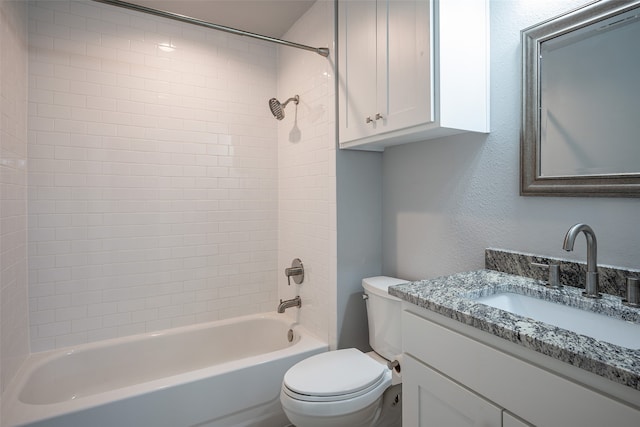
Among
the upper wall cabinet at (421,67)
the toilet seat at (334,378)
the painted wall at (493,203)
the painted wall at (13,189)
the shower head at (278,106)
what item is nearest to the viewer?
the painted wall at (493,203)

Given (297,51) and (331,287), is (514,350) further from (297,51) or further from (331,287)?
(297,51)

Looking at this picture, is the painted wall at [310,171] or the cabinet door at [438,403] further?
the painted wall at [310,171]

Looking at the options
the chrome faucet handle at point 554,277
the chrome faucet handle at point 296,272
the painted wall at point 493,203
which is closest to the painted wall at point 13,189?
the chrome faucet handle at point 296,272

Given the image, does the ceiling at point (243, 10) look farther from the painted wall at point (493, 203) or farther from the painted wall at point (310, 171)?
the painted wall at point (493, 203)

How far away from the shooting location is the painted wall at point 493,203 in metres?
1.19

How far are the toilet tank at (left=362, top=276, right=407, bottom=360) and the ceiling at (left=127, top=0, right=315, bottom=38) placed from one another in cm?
172

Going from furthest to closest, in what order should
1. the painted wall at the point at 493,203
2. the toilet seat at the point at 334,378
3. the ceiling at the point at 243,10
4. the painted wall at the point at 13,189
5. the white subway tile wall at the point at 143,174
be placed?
the ceiling at the point at 243,10, the white subway tile wall at the point at 143,174, the painted wall at the point at 13,189, the toilet seat at the point at 334,378, the painted wall at the point at 493,203

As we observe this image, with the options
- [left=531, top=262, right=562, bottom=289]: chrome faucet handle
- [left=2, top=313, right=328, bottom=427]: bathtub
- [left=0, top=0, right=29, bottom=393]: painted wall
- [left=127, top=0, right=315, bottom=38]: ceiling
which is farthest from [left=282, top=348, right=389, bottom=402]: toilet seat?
[left=127, top=0, right=315, bottom=38]: ceiling

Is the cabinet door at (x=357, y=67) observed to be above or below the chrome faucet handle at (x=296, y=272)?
above

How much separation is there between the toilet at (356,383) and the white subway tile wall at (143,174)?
1.05 meters

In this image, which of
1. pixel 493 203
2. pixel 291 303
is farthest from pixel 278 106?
pixel 493 203

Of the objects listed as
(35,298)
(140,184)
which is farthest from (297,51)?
(35,298)

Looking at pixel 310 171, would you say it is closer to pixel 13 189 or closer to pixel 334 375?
pixel 334 375

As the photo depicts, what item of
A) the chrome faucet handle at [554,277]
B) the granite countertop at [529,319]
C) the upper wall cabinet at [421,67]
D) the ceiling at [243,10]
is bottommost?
the granite countertop at [529,319]
